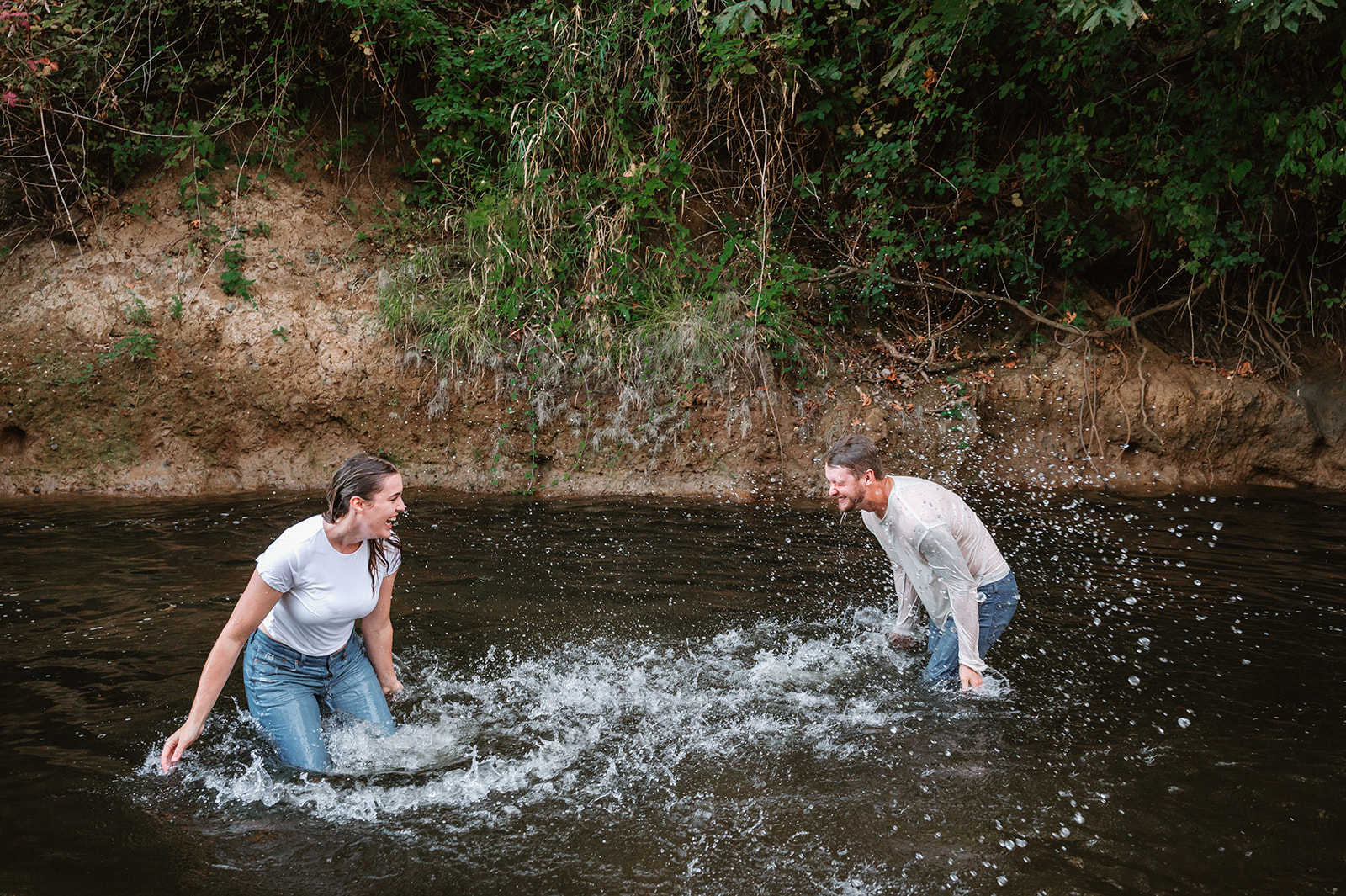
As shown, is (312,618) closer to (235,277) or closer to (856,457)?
(856,457)

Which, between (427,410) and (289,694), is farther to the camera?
(427,410)

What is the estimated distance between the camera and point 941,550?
14.0ft

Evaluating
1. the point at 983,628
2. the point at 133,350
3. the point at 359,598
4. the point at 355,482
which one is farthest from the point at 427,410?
the point at 983,628

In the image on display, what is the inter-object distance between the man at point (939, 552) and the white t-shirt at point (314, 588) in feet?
7.23

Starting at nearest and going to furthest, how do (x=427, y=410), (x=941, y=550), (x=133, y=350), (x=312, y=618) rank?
(x=312, y=618), (x=941, y=550), (x=133, y=350), (x=427, y=410)

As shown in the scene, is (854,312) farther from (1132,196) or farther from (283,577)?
(283,577)

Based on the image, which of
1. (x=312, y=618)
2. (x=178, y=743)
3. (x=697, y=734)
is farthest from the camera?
(x=697, y=734)

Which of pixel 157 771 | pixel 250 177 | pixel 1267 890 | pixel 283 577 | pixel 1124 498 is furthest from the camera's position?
pixel 250 177

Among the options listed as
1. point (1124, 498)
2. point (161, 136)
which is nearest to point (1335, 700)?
point (1124, 498)

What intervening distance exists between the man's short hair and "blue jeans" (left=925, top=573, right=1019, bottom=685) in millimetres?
941

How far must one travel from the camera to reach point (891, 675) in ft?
16.6

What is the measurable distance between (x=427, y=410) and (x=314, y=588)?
20.0ft

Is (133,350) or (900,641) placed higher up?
(133,350)

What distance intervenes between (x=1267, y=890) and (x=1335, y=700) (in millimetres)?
2082
